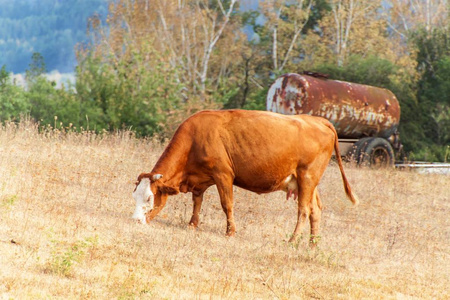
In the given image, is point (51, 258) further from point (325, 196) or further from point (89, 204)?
point (325, 196)

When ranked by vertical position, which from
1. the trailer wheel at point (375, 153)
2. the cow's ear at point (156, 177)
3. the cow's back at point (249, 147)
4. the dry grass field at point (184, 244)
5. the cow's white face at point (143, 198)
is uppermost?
the cow's back at point (249, 147)

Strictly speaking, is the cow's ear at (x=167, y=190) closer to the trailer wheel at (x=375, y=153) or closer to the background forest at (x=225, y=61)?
the background forest at (x=225, y=61)

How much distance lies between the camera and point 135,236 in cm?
800

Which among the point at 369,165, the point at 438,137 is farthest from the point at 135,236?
the point at 438,137

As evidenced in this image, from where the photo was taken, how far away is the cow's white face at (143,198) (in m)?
8.53

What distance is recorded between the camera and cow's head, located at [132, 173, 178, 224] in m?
8.52

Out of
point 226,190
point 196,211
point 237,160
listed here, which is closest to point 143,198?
point 196,211

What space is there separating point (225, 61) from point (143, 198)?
3388 centimetres

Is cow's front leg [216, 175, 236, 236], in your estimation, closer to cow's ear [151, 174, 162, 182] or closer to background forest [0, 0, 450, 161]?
cow's ear [151, 174, 162, 182]

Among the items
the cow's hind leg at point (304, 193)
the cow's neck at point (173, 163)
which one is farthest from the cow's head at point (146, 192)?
the cow's hind leg at point (304, 193)

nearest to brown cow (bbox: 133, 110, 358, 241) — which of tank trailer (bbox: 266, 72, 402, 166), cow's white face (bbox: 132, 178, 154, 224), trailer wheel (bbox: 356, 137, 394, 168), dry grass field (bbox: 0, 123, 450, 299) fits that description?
cow's white face (bbox: 132, 178, 154, 224)

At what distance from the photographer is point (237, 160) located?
349 inches

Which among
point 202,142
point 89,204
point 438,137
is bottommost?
point 438,137

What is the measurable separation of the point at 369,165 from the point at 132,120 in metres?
9.20
